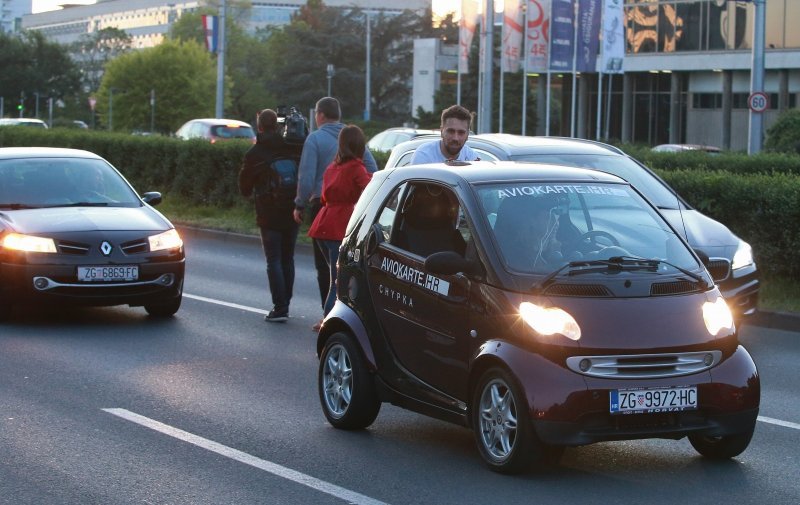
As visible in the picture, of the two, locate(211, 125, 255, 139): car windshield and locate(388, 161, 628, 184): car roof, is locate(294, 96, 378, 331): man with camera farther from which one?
locate(211, 125, 255, 139): car windshield

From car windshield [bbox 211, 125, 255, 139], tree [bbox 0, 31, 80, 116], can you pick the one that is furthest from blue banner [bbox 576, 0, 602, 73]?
tree [bbox 0, 31, 80, 116]

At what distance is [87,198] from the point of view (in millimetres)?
13898

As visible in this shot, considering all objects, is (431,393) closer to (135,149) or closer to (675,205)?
(675,205)

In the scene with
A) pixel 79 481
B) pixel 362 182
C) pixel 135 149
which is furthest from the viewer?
pixel 135 149

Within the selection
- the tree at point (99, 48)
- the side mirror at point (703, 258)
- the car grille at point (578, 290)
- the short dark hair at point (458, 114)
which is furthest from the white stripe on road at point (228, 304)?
the tree at point (99, 48)

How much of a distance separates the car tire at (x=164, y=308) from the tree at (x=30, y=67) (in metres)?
97.9

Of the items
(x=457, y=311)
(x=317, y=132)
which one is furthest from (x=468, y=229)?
(x=317, y=132)

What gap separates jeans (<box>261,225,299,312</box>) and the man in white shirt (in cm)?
296

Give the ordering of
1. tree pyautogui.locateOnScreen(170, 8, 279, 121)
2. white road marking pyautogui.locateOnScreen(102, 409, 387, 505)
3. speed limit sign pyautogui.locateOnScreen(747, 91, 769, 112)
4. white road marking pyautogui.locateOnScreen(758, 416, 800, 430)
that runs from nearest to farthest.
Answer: white road marking pyautogui.locateOnScreen(102, 409, 387, 505) < white road marking pyautogui.locateOnScreen(758, 416, 800, 430) < speed limit sign pyautogui.locateOnScreen(747, 91, 769, 112) < tree pyautogui.locateOnScreen(170, 8, 279, 121)

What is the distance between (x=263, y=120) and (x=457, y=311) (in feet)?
21.1

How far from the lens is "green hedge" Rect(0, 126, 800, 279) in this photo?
50.6 feet

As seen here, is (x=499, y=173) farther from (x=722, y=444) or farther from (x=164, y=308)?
(x=164, y=308)

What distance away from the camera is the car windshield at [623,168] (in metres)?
13.7

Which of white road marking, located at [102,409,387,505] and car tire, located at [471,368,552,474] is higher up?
car tire, located at [471,368,552,474]
